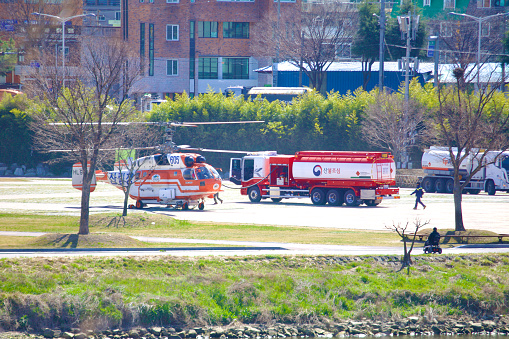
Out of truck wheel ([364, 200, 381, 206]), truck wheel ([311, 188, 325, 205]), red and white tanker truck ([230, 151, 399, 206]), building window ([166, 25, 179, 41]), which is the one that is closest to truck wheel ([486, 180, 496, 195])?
red and white tanker truck ([230, 151, 399, 206])

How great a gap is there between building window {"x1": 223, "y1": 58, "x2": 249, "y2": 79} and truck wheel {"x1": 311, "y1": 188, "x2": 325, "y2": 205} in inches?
1735

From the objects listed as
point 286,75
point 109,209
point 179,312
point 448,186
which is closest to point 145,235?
point 179,312

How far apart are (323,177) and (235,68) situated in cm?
4439

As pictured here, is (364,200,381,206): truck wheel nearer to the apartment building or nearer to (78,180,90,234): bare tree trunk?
(78,180,90,234): bare tree trunk

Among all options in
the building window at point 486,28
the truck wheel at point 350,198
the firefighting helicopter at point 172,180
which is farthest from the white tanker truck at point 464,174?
the building window at point 486,28

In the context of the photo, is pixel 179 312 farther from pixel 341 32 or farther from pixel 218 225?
pixel 341 32

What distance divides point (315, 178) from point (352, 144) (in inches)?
734

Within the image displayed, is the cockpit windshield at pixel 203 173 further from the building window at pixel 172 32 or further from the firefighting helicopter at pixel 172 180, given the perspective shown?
the building window at pixel 172 32

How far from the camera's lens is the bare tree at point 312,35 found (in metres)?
70.8

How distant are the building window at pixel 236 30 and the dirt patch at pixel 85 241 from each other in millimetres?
61301

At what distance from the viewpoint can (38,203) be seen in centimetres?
3700

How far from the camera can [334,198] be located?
38.6 m

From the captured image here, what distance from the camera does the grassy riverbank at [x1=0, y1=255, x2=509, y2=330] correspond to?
1562 centimetres

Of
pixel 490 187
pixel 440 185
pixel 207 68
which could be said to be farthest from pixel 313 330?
pixel 207 68
